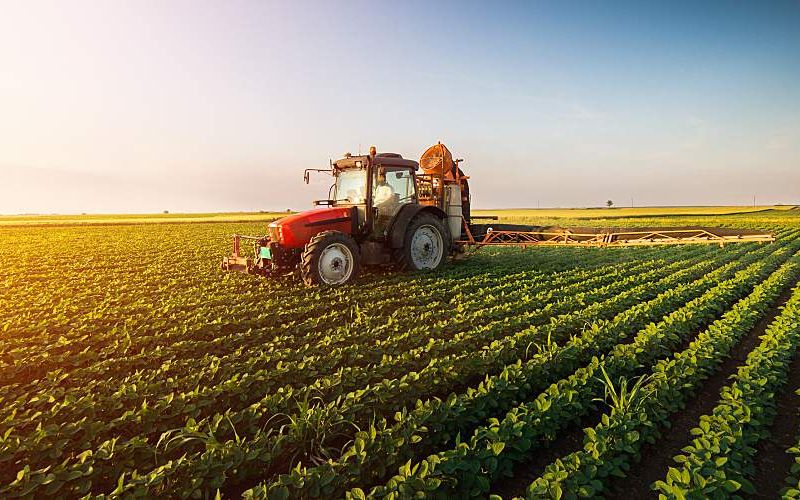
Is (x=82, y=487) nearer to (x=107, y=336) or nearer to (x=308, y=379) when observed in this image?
(x=308, y=379)

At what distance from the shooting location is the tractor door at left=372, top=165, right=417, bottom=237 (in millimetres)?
9108

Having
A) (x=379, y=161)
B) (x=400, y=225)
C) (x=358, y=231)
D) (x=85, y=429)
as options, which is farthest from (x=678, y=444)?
(x=379, y=161)

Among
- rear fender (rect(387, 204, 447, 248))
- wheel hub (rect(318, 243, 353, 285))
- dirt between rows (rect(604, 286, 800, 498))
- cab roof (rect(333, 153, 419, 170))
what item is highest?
cab roof (rect(333, 153, 419, 170))

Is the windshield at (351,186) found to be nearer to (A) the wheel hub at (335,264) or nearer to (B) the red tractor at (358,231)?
(B) the red tractor at (358,231)

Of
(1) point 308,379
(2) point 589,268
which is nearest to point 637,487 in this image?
(1) point 308,379

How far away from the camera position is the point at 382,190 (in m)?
9.23

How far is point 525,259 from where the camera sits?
46.1 ft

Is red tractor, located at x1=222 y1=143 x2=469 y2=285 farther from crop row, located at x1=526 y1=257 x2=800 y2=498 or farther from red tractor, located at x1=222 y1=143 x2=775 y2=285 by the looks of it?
crop row, located at x1=526 y1=257 x2=800 y2=498

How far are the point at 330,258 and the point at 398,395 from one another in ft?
16.1

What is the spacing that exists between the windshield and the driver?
29 cm

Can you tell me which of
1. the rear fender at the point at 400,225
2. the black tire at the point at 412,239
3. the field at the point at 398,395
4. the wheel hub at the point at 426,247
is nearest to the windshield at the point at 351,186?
the rear fender at the point at 400,225

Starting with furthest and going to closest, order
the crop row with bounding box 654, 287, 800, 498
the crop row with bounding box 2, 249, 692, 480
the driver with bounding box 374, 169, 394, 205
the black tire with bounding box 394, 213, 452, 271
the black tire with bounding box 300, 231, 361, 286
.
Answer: the black tire with bounding box 394, 213, 452, 271 → the driver with bounding box 374, 169, 394, 205 → the black tire with bounding box 300, 231, 361, 286 → the crop row with bounding box 2, 249, 692, 480 → the crop row with bounding box 654, 287, 800, 498

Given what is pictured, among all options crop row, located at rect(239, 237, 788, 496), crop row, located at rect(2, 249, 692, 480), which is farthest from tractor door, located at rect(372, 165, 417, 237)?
crop row, located at rect(2, 249, 692, 480)

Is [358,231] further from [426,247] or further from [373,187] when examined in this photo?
[426,247]
